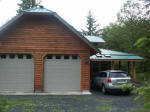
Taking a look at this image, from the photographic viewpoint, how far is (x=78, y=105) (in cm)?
943

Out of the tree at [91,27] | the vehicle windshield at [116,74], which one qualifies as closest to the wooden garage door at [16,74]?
the vehicle windshield at [116,74]

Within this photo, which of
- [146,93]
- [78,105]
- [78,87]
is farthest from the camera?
[78,87]

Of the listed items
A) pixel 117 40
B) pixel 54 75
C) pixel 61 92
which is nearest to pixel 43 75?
→ pixel 54 75

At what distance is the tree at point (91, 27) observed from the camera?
51.2m

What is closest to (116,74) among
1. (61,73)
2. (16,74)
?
(61,73)

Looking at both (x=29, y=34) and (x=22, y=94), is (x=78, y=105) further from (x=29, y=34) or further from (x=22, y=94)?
(x=29, y=34)

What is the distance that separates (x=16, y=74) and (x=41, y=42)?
281 cm

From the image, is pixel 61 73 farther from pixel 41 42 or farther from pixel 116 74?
pixel 116 74

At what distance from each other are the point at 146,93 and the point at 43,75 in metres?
10.8

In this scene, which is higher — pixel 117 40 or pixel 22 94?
A: pixel 117 40

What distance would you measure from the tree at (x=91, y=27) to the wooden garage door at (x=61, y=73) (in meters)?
38.3

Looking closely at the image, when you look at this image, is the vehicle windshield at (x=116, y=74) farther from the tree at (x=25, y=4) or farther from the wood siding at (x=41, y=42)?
the tree at (x=25, y=4)

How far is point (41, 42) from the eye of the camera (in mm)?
12961

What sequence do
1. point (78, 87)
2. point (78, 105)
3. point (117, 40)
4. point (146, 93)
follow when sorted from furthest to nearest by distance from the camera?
point (117, 40), point (78, 87), point (78, 105), point (146, 93)
